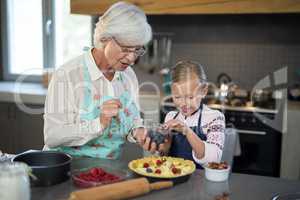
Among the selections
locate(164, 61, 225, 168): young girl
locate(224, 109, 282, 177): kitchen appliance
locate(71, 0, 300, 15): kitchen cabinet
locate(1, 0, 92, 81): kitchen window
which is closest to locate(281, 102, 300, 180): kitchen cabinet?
locate(224, 109, 282, 177): kitchen appliance

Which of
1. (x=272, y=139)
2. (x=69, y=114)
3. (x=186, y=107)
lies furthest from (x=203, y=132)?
(x=272, y=139)

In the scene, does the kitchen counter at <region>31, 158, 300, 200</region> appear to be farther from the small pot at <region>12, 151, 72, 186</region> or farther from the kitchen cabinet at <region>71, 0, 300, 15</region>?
the kitchen cabinet at <region>71, 0, 300, 15</region>

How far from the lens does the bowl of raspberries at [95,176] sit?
4.05ft

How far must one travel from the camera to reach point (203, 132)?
5.26 ft

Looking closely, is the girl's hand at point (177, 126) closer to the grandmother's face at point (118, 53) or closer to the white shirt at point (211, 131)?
the white shirt at point (211, 131)

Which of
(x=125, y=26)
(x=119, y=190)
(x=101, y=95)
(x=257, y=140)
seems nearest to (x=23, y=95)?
(x=101, y=95)

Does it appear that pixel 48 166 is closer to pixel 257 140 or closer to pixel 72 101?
pixel 72 101

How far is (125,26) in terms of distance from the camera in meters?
1.46

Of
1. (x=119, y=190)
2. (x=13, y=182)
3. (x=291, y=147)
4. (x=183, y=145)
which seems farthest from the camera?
A: (x=291, y=147)

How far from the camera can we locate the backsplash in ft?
9.98

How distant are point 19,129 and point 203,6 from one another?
1.84m

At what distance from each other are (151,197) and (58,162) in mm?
374

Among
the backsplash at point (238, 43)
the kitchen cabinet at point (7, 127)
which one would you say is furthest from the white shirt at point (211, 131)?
the kitchen cabinet at point (7, 127)

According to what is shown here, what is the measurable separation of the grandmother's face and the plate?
1.32 feet
